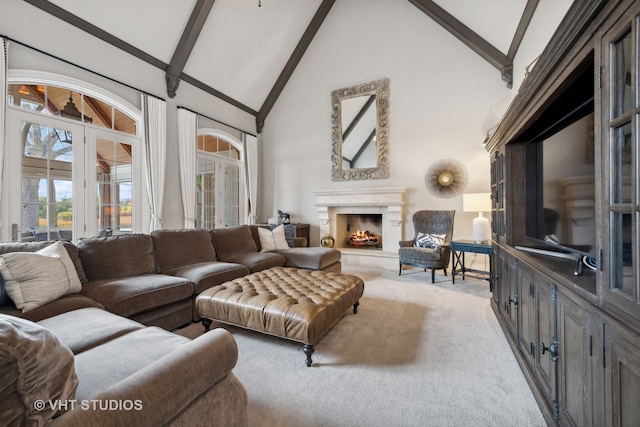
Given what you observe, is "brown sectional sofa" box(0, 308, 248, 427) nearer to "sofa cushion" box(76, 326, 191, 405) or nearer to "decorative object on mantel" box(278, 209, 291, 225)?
"sofa cushion" box(76, 326, 191, 405)

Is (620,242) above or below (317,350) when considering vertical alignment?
above

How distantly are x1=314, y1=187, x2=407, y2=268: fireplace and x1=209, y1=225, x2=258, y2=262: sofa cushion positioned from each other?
1.99 meters

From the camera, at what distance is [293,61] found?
5891 mm

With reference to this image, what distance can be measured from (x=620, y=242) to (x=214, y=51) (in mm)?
5451

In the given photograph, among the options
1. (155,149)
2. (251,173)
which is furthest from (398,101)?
(155,149)

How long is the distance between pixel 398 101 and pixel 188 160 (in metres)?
3.93

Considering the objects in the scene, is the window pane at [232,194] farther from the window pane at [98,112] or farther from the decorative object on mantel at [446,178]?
the decorative object on mantel at [446,178]

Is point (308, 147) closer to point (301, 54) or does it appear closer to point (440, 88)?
point (301, 54)

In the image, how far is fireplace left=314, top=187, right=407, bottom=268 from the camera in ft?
16.3

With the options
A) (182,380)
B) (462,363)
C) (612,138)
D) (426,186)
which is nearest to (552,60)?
(612,138)

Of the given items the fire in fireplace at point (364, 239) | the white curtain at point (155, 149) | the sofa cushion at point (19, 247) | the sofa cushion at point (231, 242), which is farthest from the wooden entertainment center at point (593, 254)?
the white curtain at point (155, 149)

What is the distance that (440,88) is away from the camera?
4.75 metres

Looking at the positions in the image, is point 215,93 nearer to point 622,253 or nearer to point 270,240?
point 270,240

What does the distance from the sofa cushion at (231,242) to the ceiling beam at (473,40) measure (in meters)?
4.57
